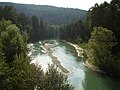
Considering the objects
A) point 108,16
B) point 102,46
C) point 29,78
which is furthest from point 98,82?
point 108,16

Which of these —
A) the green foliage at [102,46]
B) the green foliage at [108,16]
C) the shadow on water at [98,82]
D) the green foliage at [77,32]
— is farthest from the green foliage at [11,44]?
the green foliage at [77,32]

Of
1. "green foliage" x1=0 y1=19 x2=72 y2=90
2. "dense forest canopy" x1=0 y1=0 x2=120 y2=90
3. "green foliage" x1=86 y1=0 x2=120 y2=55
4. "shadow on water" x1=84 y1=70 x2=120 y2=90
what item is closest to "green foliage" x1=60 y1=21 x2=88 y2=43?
"dense forest canopy" x1=0 y1=0 x2=120 y2=90

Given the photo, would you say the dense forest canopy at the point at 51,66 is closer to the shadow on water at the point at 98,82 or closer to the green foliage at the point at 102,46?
the green foliage at the point at 102,46

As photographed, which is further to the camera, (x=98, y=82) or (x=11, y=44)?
(x=98, y=82)

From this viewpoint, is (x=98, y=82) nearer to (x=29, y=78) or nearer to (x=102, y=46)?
(x=102, y=46)

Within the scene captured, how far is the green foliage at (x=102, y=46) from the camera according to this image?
243ft

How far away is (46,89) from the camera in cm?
3422

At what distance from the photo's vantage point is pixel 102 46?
74812mm

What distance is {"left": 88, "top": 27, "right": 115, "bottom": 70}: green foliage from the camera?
7412cm

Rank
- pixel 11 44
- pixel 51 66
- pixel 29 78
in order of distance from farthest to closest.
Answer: pixel 11 44 < pixel 51 66 < pixel 29 78

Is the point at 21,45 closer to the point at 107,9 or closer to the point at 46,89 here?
the point at 46,89

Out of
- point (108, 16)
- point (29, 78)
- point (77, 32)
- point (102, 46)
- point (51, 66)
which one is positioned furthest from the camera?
A: point (77, 32)

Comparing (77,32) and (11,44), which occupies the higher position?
(11,44)

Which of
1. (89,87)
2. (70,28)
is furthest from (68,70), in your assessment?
(70,28)
